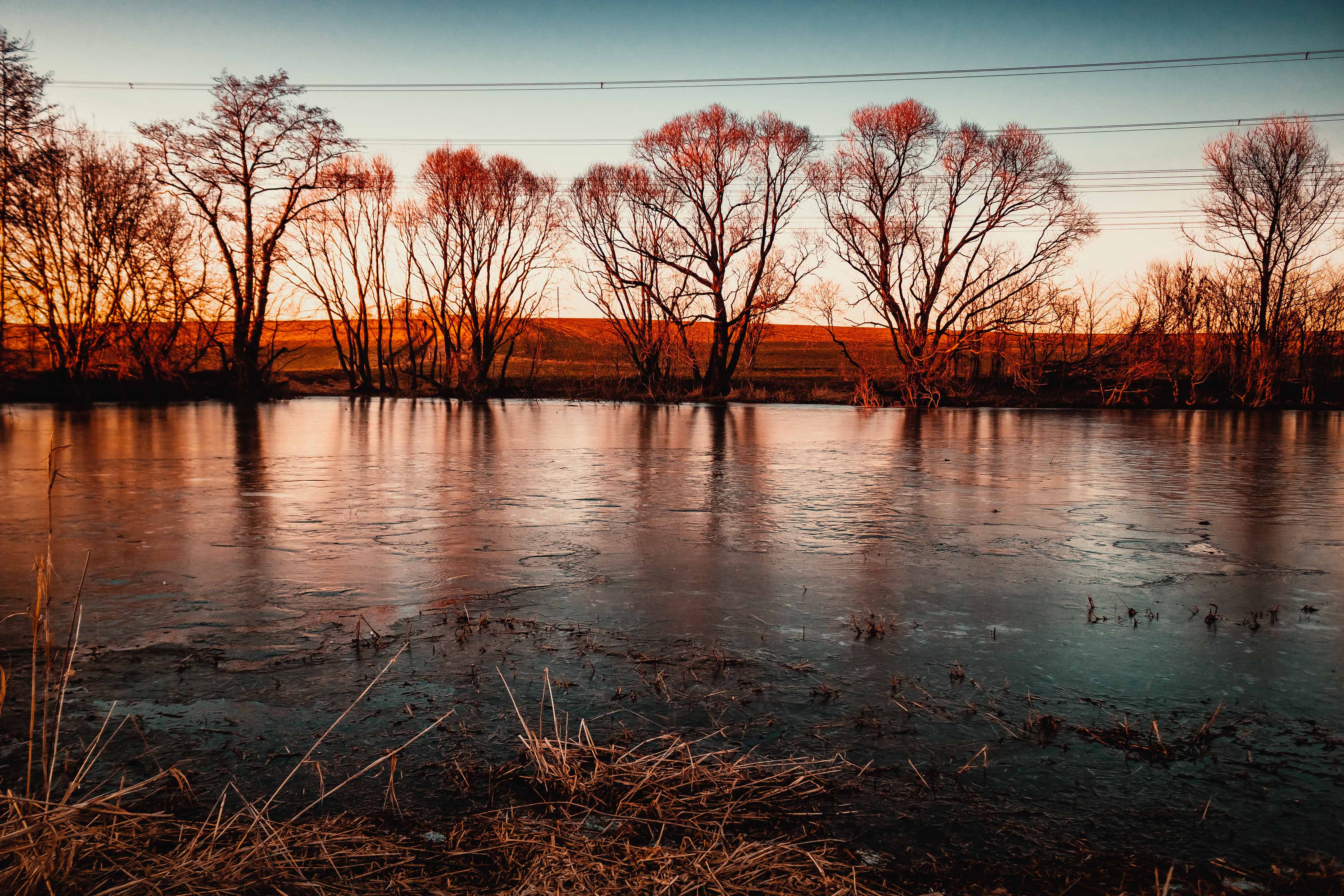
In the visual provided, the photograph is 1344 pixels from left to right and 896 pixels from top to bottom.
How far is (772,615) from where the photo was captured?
4793mm

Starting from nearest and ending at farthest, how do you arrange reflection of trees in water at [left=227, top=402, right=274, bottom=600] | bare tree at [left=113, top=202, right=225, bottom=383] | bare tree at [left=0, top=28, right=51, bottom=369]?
reflection of trees in water at [left=227, top=402, right=274, bottom=600] → bare tree at [left=0, top=28, right=51, bottom=369] → bare tree at [left=113, top=202, right=225, bottom=383]

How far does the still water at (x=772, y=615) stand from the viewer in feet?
9.81

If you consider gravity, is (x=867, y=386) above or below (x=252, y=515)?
above

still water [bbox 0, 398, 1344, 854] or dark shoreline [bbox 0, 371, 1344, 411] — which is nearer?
still water [bbox 0, 398, 1344, 854]

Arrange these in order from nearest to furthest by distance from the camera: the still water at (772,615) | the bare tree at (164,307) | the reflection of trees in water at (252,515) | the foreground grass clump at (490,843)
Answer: the foreground grass clump at (490,843)
the still water at (772,615)
the reflection of trees in water at (252,515)
the bare tree at (164,307)

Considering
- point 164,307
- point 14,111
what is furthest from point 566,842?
point 164,307

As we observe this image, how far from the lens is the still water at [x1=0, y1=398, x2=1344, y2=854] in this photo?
9.81 ft

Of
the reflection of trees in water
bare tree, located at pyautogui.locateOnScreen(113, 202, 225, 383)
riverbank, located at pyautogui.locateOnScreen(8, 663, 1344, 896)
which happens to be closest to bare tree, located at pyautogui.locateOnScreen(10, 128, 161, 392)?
bare tree, located at pyautogui.locateOnScreen(113, 202, 225, 383)

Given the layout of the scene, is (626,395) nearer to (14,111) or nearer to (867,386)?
(867,386)

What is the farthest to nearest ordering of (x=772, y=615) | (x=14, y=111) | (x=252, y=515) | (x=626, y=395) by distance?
1. (x=626, y=395)
2. (x=14, y=111)
3. (x=252, y=515)
4. (x=772, y=615)

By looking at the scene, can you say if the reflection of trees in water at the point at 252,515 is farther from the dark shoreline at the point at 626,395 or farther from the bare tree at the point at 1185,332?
the bare tree at the point at 1185,332

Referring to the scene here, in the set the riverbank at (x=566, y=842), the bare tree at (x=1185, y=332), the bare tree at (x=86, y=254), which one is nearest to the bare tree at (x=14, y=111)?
Answer: the bare tree at (x=86, y=254)

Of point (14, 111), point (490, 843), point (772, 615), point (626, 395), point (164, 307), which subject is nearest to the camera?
point (490, 843)

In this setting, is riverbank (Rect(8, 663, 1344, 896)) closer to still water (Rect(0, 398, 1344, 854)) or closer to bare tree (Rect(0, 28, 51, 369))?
still water (Rect(0, 398, 1344, 854))
